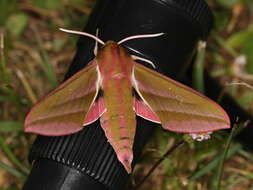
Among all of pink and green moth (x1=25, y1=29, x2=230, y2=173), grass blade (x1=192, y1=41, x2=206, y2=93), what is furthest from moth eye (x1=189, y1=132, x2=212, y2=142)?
grass blade (x1=192, y1=41, x2=206, y2=93)

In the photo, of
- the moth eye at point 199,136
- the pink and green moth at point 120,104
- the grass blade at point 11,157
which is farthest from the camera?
the grass blade at point 11,157

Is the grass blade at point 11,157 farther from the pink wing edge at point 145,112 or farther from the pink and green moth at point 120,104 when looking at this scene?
the pink wing edge at point 145,112

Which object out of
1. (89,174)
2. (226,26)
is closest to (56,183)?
(89,174)

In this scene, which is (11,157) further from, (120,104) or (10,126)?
(120,104)

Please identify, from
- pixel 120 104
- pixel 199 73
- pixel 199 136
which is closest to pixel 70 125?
pixel 120 104

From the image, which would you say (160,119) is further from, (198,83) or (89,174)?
(198,83)

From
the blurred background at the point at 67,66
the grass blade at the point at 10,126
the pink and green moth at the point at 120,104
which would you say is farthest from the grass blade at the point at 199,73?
the grass blade at the point at 10,126
